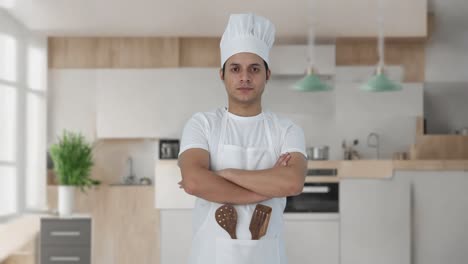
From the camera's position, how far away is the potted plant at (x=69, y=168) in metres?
7.01

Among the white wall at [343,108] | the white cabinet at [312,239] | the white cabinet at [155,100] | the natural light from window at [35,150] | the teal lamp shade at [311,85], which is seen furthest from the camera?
the white wall at [343,108]

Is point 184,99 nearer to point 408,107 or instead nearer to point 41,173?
point 41,173

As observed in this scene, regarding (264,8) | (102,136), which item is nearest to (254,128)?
(264,8)

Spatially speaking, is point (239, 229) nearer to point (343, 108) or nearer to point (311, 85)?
point (311, 85)

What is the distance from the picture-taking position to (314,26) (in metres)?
7.21

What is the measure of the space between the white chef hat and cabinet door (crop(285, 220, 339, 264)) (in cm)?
398

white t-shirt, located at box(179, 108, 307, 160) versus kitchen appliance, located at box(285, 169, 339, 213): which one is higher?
white t-shirt, located at box(179, 108, 307, 160)

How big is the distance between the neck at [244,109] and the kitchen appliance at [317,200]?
4027 millimetres

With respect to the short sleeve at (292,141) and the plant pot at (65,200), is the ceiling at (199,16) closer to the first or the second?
the plant pot at (65,200)

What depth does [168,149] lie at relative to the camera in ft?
24.5

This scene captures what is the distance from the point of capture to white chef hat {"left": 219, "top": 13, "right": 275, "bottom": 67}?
8.06 ft

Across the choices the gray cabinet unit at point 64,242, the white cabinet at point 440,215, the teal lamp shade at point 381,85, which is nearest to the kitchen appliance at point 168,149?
the gray cabinet unit at point 64,242

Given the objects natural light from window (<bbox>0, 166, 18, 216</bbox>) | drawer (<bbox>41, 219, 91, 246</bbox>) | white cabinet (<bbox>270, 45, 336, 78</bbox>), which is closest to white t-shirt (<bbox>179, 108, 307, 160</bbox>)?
natural light from window (<bbox>0, 166, 18, 216</bbox>)

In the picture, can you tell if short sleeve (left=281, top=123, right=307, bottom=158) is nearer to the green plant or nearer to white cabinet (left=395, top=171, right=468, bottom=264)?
white cabinet (left=395, top=171, right=468, bottom=264)
